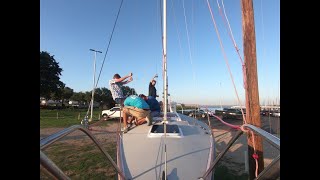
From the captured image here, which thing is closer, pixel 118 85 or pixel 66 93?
pixel 118 85

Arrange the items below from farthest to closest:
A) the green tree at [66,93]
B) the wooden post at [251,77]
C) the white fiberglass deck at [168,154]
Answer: the green tree at [66,93], the wooden post at [251,77], the white fiberglass deck at [168,154]

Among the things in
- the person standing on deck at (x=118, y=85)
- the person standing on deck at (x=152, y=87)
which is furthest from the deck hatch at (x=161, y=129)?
the person standing on deck at (x=152, y=87)

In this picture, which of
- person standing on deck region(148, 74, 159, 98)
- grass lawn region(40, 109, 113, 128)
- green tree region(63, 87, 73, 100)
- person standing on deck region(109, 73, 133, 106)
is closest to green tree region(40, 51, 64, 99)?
grass lawn region(40, 109, 113, 128)

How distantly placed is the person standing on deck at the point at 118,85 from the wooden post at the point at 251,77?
273cm

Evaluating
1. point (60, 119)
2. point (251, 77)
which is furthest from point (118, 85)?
point (60, 119)

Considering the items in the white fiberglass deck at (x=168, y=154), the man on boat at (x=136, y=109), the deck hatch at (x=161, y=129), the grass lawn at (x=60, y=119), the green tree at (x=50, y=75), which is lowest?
the grass lawn at (x=60, y=119)

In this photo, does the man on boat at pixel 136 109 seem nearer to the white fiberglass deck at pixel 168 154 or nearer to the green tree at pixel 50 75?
the white fiberglass deck at pixel 168 154

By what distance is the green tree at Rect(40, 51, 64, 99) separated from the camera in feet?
132

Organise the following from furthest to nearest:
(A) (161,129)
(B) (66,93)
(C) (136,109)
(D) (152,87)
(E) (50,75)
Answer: (B) (66,93)
(E) (50,75)
(D) (152,87)
(C) (136,109)
(A) (161,129)

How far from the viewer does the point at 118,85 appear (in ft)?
20.3

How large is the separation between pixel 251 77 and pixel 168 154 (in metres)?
1.98

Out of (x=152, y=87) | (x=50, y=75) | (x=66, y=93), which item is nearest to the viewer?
(x=152, y=87)

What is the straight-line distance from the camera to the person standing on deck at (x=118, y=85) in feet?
19.6

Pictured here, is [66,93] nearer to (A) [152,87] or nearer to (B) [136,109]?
(A) [152,87]
